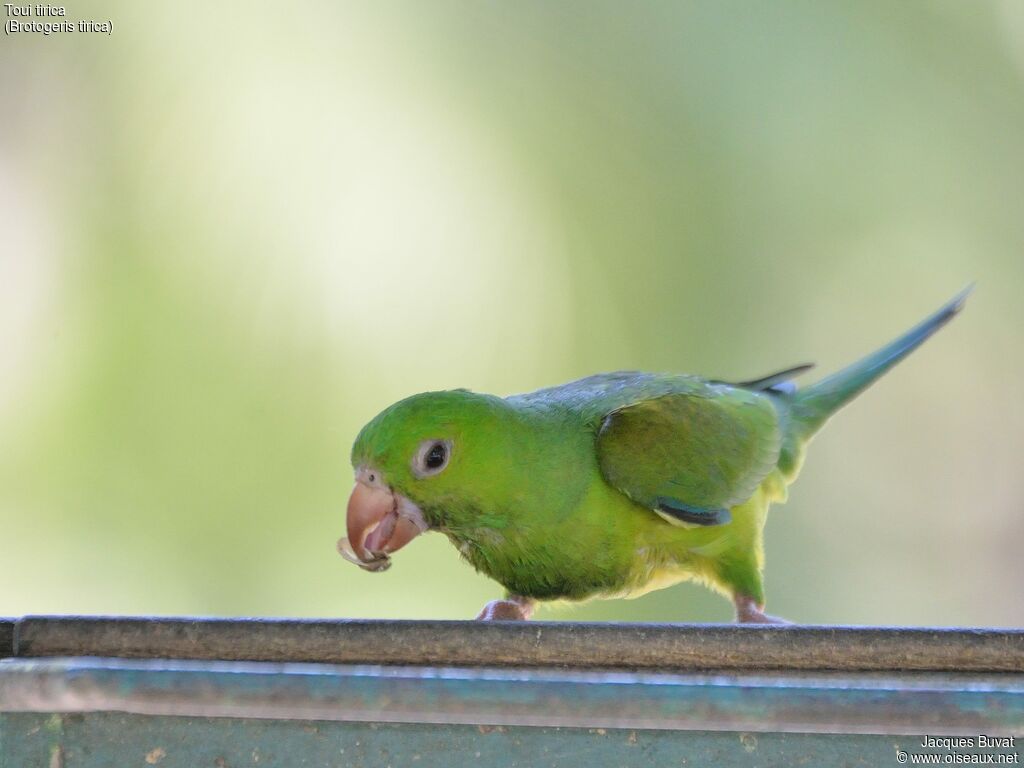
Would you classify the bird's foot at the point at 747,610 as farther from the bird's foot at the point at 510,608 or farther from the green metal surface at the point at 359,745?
the green metal surface at the point at 359,745

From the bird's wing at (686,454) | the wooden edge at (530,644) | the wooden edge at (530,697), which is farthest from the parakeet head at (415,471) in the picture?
the wooden edge at (530,697)

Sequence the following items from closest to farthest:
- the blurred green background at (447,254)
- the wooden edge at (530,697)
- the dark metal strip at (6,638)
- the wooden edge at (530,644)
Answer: the wooden edge at (530,697), the wooden edge at (530,644), the dark metal strip at (6,638), the blurred green background at (447,254)

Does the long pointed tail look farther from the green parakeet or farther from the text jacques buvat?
the text jacques buvat

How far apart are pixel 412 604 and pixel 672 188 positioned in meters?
2.77

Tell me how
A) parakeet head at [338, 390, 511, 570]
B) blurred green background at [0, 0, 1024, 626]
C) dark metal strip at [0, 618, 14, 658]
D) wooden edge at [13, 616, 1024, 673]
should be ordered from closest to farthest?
wooden edge at [13, 616, 1024, 673]
dark metal strip at [0, 618, 14, 658]
parakeet head at [338, 390, 511, 570]
blurred green background at [0, 0, 1024, 626]

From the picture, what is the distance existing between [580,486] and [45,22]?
455cm

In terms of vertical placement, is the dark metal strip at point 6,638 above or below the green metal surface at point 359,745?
below

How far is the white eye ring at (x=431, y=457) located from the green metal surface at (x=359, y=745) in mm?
1413

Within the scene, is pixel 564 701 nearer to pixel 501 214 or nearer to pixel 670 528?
pixel 670 528

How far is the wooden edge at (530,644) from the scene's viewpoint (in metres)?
1.52

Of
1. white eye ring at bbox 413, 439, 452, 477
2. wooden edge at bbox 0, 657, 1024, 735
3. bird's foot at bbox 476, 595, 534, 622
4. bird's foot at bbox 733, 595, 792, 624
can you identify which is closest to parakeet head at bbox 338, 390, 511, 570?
white eye ring at bbox 413, 439, 452, 477

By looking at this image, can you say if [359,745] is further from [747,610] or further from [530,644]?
[747,610]

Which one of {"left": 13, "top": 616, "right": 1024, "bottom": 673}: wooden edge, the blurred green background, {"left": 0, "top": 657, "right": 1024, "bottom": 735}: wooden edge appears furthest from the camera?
the blurred green background

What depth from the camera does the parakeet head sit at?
2.84 metres
